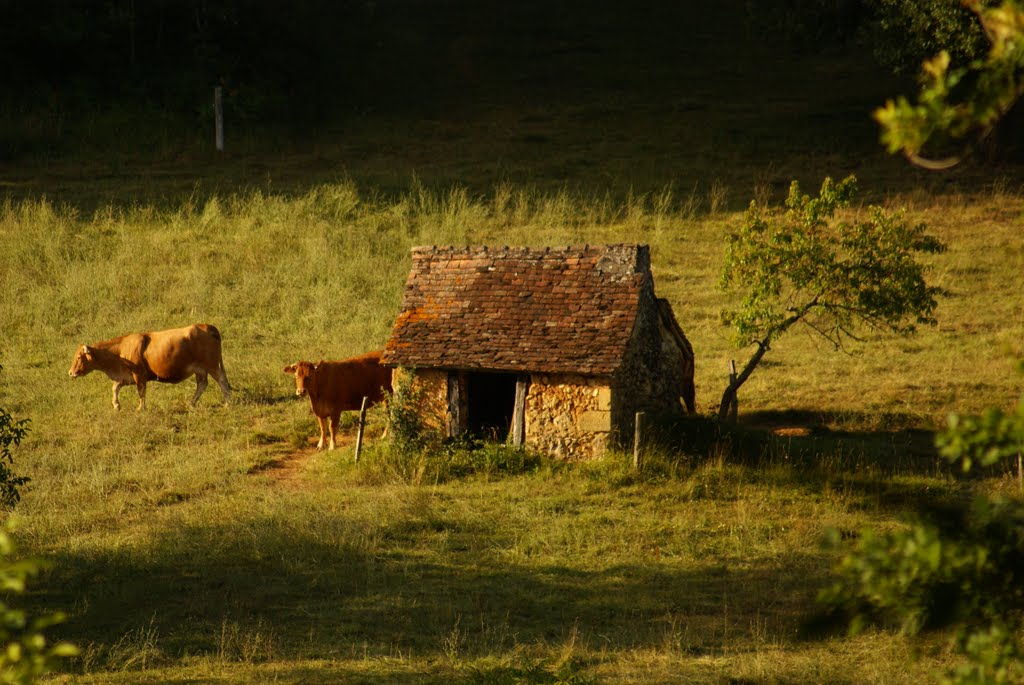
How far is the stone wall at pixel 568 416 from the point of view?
18.2 m

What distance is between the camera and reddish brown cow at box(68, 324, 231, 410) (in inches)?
891

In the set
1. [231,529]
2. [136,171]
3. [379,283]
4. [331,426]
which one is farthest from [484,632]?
[136,171]

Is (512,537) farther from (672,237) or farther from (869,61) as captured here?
(869,61)

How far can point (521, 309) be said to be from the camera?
64.5ft

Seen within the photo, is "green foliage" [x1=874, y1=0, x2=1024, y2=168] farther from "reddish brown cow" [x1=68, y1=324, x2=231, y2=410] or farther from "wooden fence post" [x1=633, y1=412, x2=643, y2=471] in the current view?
"reddish brown cow" [x1=68, y1=324, x2=231, y2=410]

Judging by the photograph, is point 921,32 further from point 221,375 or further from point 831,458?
point 221,375

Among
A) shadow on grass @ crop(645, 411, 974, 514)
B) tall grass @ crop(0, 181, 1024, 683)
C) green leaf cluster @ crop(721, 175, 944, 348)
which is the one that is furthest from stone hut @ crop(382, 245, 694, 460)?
green leaf cluster @ crop(721, 175, 944, 348)

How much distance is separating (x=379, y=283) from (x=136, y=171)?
41.6ft

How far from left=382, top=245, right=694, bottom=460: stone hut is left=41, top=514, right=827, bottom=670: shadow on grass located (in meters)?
3.48

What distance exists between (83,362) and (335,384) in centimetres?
583

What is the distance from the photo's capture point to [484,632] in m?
12.1

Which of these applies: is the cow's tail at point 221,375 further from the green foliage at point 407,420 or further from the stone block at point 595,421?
the stone block at point 595,421

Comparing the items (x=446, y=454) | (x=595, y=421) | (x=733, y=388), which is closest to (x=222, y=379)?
(x=446, y=454)

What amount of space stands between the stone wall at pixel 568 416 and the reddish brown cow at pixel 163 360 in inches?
276
